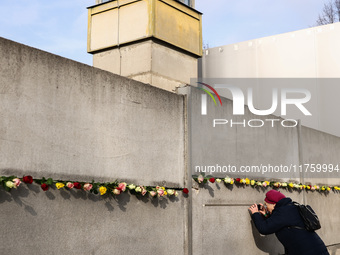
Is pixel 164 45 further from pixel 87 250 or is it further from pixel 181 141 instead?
pixel 87 250

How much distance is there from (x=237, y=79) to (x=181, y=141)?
8.05 meters

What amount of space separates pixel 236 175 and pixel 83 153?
2872mm

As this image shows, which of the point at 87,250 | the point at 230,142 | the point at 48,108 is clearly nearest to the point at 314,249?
the point at 230,142

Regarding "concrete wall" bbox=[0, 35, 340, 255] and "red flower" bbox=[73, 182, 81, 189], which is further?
"red flower" bbox=[73, 182, 81, 189]

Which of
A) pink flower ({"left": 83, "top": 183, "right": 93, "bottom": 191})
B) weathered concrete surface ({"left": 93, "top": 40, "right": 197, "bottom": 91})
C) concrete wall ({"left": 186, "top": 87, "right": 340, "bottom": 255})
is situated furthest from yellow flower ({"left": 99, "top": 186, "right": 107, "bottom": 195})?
weathered concrete surface ({"left": 93, "top": 40, "right": 197, "bottom": 91})

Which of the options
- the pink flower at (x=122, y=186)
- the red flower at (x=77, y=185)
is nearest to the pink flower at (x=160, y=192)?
the pink flower at (x=122, y=186)

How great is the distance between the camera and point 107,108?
4863 millimetres

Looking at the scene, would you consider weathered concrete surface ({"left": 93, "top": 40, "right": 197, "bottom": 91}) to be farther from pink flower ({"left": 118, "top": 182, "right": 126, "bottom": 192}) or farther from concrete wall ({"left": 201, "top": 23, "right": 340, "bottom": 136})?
concrete wall ({"left": 201, "top": 23, "right": 340, "bottom": 136})

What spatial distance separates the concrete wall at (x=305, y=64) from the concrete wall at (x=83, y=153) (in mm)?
7522

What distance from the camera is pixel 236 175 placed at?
267 inches

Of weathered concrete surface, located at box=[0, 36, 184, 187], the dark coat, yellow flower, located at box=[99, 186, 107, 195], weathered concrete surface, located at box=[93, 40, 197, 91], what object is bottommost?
the dark coat

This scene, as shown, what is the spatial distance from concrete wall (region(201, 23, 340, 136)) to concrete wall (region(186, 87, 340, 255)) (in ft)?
11.8

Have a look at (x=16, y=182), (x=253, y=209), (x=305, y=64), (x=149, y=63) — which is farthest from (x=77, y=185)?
(x=305, y=64)

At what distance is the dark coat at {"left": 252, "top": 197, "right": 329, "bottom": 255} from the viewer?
5539 millimetres
